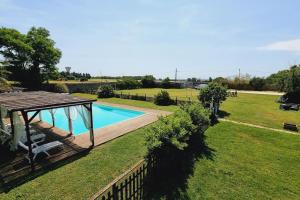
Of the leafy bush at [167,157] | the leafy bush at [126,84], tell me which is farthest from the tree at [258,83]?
the leafy bush at [167,157]

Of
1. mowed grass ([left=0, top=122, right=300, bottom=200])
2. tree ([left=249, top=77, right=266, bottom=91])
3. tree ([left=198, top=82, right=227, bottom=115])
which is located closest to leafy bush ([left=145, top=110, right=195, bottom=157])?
mowed grass ([left=0, top=122, right=300, bottom=200])

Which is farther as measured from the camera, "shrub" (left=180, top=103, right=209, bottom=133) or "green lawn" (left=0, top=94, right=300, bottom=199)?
"shrub" (left=180, top=103, right=209, bottom=133)

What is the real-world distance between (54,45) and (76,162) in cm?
3521

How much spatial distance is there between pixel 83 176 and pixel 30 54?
33596 mm

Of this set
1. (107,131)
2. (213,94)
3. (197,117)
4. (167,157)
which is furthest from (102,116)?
(167,157)

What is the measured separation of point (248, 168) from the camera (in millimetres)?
7637

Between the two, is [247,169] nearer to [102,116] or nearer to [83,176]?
[83,176]

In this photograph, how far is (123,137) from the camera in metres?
11.2

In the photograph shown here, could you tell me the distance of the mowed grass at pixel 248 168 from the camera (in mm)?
6113

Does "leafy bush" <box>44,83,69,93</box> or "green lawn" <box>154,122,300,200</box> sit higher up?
"leafy bush" <box>44,83,69,93</box>

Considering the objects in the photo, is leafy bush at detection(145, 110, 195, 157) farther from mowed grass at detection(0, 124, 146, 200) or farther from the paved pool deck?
the paved pool deck

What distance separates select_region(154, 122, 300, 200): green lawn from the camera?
6.07 metres

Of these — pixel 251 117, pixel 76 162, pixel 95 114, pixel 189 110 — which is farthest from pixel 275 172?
pixel 95 114

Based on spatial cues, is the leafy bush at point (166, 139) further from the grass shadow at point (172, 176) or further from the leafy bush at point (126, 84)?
the leafy bush at point (126, 84)
